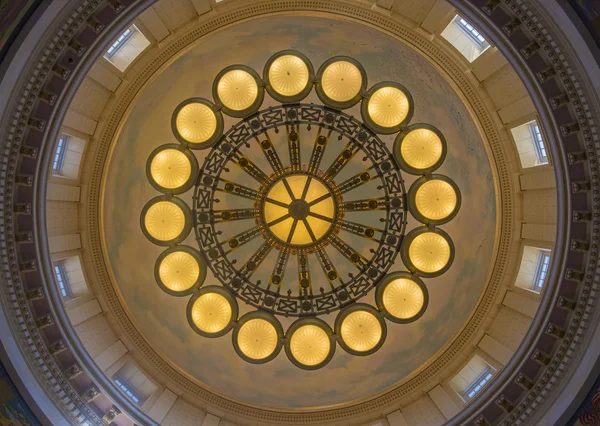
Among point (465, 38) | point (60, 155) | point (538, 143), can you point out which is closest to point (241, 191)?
point (60, 155)

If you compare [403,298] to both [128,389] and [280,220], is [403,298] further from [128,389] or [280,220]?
[128,389]

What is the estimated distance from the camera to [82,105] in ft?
32.7

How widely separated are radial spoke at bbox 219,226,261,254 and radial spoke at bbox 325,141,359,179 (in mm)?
2178

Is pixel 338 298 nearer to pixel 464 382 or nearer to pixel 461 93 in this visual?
pixel 464 382

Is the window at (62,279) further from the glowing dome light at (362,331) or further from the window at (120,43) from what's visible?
the glowing dome light at (362,331)

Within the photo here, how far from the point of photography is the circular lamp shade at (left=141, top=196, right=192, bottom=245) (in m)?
8.64

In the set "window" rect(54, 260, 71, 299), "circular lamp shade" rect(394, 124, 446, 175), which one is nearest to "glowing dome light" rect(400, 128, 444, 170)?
"circular lamp shade" rect(394, 124, 446, 175)

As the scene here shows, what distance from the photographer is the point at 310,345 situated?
28.0ft

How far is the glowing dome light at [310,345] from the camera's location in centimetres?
851

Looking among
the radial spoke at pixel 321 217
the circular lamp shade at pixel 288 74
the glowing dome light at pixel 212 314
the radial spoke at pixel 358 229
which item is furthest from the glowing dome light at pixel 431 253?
the glowing dome light at pixel 212 314

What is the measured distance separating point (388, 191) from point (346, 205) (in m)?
1.03

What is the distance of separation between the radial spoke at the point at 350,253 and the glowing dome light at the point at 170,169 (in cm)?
423

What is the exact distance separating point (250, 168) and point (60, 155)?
4013 mm

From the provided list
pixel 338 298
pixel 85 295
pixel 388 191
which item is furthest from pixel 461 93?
pixel 85 295
